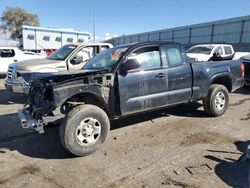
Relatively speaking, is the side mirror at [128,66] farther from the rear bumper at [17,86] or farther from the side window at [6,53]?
Answer: the side window at [6,53]

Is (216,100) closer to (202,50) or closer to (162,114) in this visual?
(162,114)

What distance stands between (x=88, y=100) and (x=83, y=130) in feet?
2.06

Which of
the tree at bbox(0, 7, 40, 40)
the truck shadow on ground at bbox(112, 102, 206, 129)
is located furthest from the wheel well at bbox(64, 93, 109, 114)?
the tree at bbox(0, 7, 40, 40)

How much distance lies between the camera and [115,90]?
471 centimetres

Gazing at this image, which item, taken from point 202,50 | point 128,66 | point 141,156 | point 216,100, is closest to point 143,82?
point 128,66

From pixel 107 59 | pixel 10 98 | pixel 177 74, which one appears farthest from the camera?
pixel 10 98

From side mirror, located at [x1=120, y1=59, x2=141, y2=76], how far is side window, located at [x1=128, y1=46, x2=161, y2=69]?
22cm

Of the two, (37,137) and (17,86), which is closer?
(37,137)

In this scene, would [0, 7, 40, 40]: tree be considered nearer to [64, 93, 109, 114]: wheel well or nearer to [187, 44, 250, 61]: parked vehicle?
[187, 44, 250, 61]: parked vehicle

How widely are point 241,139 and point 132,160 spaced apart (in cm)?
227

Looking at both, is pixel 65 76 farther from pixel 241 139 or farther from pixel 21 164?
pixel 241 139

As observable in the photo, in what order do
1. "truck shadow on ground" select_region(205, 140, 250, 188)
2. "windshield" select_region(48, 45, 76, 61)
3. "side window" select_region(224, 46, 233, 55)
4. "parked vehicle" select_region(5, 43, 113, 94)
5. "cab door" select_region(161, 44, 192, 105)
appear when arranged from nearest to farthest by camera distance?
"truck shadow on ground" select_region(205, 140, 250, 188), "cab door" select_region(161, 44, 192, 105), "parked vehicle" select_region(5, 43, 113, 94), "windshield" select_region(48, 45, 76, 61), "side window" select_region(224, 46, 233, 55)

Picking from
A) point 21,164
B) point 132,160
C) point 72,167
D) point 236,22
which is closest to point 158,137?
point 132,160

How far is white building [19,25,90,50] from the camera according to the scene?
3741 centimetres
